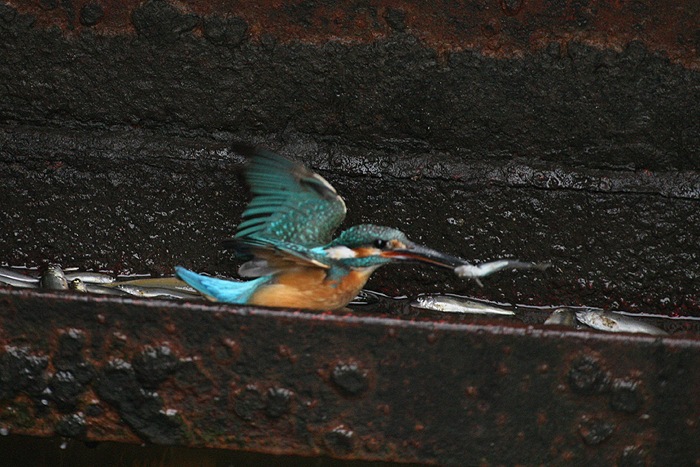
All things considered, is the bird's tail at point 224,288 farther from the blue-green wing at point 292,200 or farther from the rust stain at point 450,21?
the rust stain at point 450,21

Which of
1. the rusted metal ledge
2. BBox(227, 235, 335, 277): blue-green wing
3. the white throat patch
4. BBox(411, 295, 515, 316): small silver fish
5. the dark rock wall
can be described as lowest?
the rusted metal ledge

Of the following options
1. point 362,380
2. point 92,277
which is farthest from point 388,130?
point 362,380

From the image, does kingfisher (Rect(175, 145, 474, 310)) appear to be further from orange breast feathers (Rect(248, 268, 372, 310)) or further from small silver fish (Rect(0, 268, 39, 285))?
small silver fish (Rect(0, 268, 39, 285))

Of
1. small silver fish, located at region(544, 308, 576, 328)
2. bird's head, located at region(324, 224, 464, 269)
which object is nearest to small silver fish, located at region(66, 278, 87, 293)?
bird's head, located at region(324, 224, 464, 269)

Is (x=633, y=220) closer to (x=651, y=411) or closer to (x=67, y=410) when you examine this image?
(x=651, y=411)

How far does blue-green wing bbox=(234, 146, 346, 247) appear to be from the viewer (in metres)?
3.35

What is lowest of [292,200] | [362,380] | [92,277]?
[362,380]

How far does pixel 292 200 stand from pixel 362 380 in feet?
3.94

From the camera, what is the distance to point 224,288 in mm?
3381

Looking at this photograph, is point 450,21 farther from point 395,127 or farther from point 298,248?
point 298,248

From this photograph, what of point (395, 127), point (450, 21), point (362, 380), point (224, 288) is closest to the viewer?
point (362, 380)

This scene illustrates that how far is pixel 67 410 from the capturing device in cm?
240

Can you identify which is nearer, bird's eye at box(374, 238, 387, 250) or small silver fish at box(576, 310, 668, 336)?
bird's eye at box(374, 238, 387, 250)

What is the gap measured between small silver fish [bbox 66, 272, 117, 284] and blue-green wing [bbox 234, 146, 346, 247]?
83cm
